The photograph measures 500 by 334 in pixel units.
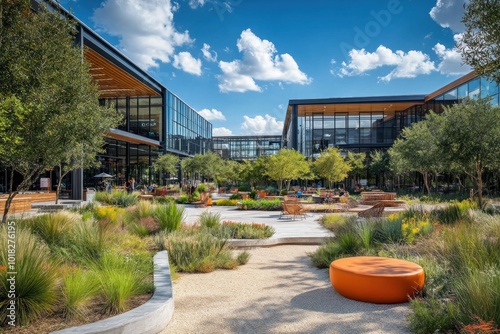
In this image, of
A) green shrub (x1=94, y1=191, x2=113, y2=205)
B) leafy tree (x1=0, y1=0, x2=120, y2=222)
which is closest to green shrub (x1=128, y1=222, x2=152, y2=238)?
leafy tree (x1=0, y1=0, x2=120, y2=222)

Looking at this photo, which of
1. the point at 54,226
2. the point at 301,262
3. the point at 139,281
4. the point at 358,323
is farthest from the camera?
the point at 301,262

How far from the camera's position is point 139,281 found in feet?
18.0

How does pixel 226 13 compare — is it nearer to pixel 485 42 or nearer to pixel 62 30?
pixel 62 30

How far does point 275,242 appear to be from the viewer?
1130cm

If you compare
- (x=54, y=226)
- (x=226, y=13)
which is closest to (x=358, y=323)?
(x=54, y=226)

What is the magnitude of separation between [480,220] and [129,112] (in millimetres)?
39219

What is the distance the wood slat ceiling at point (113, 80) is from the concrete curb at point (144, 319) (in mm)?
22013

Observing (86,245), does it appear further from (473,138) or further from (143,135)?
(143,135)

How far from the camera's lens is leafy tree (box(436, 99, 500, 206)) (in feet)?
53.9

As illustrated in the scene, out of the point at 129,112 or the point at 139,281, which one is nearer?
the point at 139,281

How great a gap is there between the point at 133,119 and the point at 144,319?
41753 mm

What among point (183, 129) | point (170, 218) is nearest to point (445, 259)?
point (170, 218)

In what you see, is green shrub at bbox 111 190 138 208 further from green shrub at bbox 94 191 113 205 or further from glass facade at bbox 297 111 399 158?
glass facade at bbox 297 111 399 158

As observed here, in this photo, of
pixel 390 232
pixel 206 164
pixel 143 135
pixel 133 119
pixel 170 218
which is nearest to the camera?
pixel 390 232
